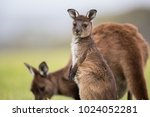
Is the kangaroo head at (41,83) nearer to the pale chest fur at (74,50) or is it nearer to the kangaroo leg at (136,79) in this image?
the pale chest fur at (74,50)

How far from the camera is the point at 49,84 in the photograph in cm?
663

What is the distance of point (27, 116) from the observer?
6402mm

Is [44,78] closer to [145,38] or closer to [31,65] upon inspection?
[31,65]

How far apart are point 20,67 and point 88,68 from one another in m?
0.64

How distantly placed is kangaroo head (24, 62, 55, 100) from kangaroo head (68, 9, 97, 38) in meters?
0.43

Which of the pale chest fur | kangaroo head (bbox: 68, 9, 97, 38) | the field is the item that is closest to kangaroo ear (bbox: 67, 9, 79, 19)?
kangaroo head (bbox: 68, 9, 97, 38)

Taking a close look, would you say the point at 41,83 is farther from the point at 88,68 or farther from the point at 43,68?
the point at 88,68

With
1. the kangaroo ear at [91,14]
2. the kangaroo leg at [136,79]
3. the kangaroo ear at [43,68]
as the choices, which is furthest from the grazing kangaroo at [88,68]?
the kangaroo ear at [43,68]

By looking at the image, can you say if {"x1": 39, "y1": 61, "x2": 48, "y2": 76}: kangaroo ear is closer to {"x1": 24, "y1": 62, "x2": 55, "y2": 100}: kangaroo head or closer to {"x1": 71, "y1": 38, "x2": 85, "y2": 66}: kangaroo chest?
{"x1": 24, "y1": 62, "x2": 55, "y2": 100}: kangaroo head

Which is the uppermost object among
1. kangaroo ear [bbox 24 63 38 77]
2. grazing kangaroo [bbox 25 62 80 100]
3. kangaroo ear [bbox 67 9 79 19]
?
kangaroo ear [bbox 67 9 79 19]

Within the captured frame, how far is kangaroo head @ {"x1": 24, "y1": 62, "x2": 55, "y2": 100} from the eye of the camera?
21.5 feet

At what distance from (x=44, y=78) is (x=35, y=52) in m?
0.24

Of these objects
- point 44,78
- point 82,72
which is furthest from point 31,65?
point 82,72

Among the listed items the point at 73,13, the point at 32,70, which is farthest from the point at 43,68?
the point at 73,13
